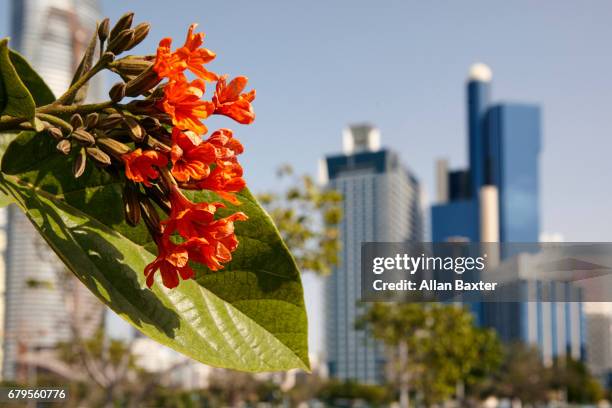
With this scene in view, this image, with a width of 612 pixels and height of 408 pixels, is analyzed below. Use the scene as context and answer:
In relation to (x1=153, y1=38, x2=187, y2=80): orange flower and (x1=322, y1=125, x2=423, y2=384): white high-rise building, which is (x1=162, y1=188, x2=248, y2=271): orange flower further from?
(x1=322, y1=125, x2=423, y2=384): white high-rise building

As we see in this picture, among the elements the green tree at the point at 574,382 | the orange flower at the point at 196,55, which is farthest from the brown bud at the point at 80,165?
the green tree at the point at 574,382

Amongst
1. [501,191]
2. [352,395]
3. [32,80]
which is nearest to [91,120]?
[32,80]

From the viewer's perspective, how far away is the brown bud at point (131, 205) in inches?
23.6

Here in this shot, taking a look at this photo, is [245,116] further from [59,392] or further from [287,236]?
[287,236]

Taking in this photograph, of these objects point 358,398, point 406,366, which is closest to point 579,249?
point 406,366

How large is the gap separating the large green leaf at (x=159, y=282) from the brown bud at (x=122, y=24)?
11 centimetres

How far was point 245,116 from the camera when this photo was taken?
0.63 meters

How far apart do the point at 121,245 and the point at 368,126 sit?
10641 centimetres

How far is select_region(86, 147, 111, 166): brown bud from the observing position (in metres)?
0.57

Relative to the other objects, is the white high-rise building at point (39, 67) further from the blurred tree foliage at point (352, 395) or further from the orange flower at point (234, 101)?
the orange flower at point (234, 101)

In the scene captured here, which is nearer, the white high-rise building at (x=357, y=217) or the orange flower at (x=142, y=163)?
the orange flower at (x=142, y=163)

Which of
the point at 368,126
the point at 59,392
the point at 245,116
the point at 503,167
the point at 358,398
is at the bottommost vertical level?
the point at 358,398

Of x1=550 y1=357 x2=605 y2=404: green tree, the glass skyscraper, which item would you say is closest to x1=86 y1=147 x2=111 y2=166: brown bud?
x1=550 y1=357 x2=605 y2=404: green tree

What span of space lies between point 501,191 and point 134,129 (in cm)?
8323
